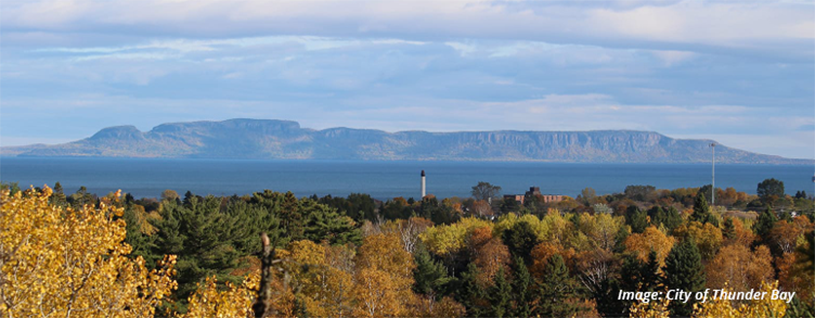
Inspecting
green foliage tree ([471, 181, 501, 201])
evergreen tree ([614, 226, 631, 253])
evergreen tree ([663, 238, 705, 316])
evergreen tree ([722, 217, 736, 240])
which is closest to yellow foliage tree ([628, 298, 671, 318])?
evergreen tree ([663, 238, 705, 316])

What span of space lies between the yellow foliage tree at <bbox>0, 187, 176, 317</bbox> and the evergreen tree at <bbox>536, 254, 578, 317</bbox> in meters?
24.7

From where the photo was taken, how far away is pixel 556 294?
122 feet

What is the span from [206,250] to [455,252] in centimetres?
3497

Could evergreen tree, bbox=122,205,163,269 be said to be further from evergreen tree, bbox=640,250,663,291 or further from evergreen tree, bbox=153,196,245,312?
evergreen tree, bbox=640,250,663,291

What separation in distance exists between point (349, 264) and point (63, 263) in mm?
35161

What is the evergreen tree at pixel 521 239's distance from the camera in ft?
213

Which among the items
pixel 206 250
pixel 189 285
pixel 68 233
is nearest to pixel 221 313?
pixel 68 233

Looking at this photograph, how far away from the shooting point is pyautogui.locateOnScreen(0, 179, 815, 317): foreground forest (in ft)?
43.7

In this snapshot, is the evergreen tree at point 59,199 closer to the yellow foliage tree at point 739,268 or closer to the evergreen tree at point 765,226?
the yellow foliage tree at point 739,268

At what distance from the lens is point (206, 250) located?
117ft

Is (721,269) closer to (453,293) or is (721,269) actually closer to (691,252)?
(691,252)

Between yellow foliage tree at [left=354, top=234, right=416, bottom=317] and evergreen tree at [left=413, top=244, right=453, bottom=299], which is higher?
yellow foliage tree at [left=354, top=234, right=416, bottom=317]

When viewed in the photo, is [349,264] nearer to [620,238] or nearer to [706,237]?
[620,238]

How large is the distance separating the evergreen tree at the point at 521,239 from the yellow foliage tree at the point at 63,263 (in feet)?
173
